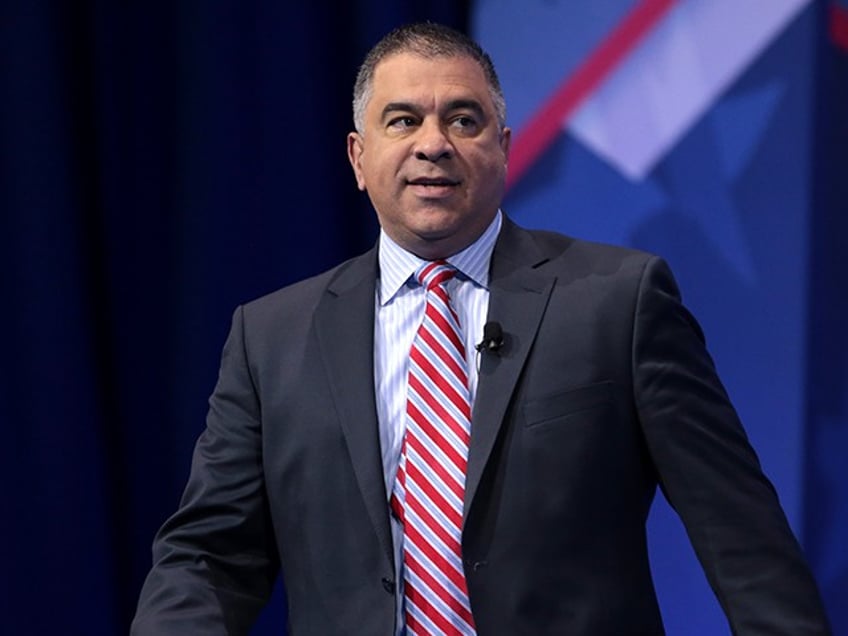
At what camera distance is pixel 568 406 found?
5.95ft

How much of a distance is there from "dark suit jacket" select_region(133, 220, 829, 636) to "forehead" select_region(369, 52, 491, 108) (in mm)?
215


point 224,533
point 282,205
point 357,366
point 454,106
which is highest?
point 454,106

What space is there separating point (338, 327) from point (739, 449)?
1.90ft

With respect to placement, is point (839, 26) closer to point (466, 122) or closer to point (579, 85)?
point (579, 85)

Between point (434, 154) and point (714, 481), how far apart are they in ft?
1.88

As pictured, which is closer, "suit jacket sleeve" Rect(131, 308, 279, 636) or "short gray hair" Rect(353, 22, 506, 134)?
"suit jacket sleeve" Rect(131, 308, 279, 636)

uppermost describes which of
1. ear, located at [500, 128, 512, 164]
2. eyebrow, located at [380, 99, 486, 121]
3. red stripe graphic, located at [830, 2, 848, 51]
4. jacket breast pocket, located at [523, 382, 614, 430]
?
red stripe graphic, located at [830, 2, 848, 51]

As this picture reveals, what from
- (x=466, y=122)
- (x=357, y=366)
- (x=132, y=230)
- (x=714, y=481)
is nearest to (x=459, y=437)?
(x=357, y=366)

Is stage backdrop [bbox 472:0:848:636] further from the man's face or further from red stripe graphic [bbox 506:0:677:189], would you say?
the man's face

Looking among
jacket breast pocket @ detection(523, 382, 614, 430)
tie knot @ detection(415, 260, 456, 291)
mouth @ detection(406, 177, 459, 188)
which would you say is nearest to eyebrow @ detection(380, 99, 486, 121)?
mouth @ detection(406, 177, 459, 188)

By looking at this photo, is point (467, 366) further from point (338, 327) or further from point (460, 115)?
point (460, 115)

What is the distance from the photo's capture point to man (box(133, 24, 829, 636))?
Result: 69.8 inches

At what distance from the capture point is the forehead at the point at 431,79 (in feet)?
6.44

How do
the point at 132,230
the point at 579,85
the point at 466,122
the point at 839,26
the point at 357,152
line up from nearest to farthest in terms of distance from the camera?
the point at 466,122 < the point at 357,152 < the point at 839,26 < the point at 579,85 < the point at 132,230
